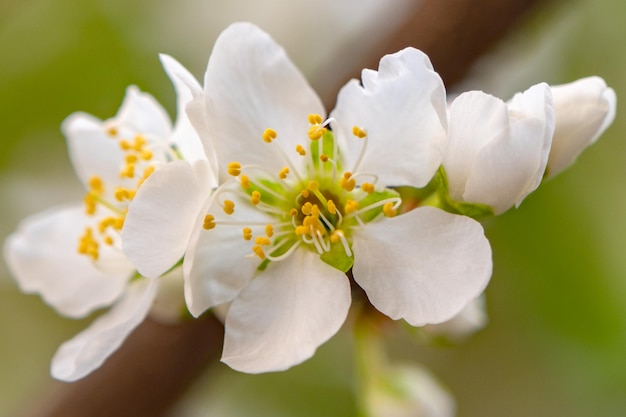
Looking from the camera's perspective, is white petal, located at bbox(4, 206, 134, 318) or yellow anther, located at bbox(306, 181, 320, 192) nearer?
yellow anther, located at bbox(306, 181, 320, 192)

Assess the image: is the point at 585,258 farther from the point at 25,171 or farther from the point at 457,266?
the point at 25,171

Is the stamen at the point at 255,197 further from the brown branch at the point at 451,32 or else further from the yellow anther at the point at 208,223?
the brown branch at the point at 451,32

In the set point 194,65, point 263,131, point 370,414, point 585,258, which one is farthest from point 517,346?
point 263,131

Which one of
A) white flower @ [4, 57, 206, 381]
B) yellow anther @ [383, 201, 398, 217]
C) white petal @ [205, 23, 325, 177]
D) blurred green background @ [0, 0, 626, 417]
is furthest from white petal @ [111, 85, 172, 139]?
blurred green background @ [0, 0, 626, 417]

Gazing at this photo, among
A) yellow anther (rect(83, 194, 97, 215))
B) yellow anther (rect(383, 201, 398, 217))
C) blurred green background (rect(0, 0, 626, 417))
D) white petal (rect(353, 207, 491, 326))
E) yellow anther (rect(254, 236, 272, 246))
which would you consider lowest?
blurred green background (rect(0, 0, 626, 417))

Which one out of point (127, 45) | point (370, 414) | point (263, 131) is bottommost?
point (370, 414)

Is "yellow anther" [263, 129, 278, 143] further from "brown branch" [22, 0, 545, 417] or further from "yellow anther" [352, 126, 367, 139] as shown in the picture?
"brown branch" [22, 0, 545, 417]

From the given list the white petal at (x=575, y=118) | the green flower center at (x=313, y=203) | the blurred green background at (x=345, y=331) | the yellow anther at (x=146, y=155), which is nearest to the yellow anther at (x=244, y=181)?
the green flower center at (x=313, y=203)

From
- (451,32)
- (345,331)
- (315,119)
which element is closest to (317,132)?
(315,119)

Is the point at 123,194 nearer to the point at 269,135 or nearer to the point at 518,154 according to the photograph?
the point at 269,135
